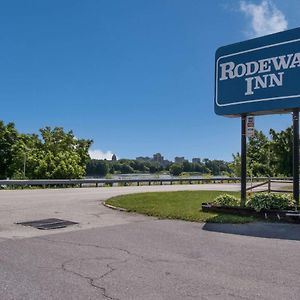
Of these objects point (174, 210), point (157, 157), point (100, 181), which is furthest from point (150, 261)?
point (157, 157)

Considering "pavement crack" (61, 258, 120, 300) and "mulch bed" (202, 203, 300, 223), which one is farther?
"mulch bed" (202, 203, 300, 223)

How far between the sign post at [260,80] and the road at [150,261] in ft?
13.1

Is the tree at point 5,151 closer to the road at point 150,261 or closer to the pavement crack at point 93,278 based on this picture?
the road at point 150,261

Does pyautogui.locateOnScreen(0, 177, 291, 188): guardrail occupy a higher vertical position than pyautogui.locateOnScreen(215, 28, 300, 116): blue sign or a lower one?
lower

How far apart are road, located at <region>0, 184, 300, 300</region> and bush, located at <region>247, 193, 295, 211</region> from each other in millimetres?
1107

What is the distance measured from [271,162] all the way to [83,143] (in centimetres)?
2956

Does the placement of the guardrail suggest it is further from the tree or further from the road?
the tree

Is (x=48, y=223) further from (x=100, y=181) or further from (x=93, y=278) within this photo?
(x=100, y=181)

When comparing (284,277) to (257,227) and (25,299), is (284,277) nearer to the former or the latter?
(25,299)

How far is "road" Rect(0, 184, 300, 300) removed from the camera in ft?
17.7

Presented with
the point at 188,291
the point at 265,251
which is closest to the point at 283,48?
the point at 265,251

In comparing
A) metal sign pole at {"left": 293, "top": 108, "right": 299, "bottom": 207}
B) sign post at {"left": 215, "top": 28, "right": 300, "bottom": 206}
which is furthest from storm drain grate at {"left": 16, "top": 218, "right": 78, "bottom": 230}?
metal sign pole at {"left": 293, "top": 108, "right": 299, "bottom": 207}

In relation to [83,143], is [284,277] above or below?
below

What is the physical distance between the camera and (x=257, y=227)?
1058cm
